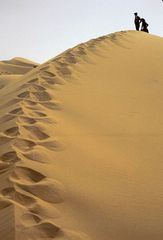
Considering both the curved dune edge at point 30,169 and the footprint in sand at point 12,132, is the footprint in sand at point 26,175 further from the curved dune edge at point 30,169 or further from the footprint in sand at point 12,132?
the footprint in sand at point 12,132

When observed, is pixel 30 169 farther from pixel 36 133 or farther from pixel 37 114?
pixel 37 114

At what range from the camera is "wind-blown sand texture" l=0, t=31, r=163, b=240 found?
2.60m

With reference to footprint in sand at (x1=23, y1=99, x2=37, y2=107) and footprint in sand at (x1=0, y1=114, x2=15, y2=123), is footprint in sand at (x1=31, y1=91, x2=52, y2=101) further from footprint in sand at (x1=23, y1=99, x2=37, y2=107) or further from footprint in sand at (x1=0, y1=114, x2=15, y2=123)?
footprint in sand at (x1=0, y1=114, x2=15, y2=123)

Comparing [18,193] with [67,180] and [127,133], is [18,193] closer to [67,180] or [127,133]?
[67,180]

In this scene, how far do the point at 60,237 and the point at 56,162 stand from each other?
3.25ft

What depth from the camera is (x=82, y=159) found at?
3.50m

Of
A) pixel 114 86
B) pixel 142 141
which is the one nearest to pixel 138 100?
pixel 114 86

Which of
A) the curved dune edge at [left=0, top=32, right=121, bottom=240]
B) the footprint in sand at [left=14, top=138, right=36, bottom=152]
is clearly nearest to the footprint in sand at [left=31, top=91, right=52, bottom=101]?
the curved dune edge at [left=0, top=32, right=121, bottom=240]

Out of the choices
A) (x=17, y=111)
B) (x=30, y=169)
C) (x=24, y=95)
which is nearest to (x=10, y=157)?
(x=30, y=169)

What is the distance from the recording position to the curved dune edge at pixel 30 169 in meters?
2.48

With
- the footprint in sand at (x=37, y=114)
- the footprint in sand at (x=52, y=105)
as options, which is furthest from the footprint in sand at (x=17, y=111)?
the footprint in sand at (x=52, y=105)

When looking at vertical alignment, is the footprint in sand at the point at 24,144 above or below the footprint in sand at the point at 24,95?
above

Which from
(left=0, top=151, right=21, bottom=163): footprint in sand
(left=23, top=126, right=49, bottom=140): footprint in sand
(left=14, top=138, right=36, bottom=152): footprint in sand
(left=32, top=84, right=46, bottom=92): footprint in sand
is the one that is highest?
(left=0, top=151, right=21, bottom=163): footprint in sand

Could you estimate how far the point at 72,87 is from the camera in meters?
5.67
